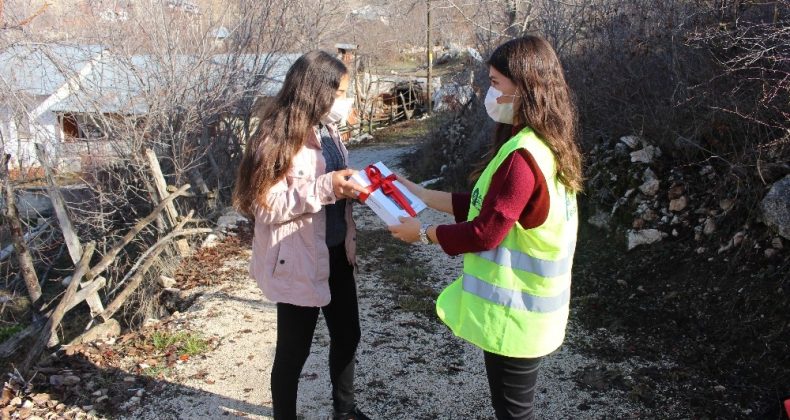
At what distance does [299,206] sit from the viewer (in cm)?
248

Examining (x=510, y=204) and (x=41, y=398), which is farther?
(x=41, y=398)

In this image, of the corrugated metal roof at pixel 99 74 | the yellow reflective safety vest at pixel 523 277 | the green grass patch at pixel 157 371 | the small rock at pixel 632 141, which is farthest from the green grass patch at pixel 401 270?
the corrugated metal roof at pixel 99 74

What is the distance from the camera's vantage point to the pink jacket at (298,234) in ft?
8.16

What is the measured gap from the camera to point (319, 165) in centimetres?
262

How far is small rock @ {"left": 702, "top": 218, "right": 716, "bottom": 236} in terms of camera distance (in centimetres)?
511

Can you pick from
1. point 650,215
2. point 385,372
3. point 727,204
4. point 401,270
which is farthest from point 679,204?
point 385,372

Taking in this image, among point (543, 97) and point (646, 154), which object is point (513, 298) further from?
point (646, 154)

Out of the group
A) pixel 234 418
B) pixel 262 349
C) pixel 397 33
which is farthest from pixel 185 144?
pixel 397 33

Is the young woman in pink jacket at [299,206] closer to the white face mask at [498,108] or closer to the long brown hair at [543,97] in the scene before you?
the white face mask at [498,108]

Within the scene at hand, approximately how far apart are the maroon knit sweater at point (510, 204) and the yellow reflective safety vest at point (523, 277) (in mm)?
33

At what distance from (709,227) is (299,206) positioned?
4.07 meters

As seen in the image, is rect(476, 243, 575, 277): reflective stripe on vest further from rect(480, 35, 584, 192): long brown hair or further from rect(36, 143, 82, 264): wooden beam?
rect(36, 143, 82, 264): wooden beam

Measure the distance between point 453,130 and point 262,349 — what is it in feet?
26.8

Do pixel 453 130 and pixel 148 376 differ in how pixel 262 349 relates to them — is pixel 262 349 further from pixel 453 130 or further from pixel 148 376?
pixel 453 130
